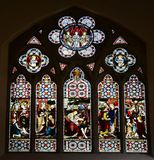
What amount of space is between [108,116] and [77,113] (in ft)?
1.95

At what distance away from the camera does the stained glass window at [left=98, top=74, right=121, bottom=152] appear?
7.74 metres

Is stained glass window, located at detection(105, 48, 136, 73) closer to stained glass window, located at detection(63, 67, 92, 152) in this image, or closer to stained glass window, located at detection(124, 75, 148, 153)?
stained glass window, located at detection(124, 75, 148, 153)

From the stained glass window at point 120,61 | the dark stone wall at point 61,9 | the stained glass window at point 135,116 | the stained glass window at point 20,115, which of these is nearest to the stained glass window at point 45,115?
the stained glass window at point 20,115

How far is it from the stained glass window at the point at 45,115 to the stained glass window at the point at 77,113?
0.23m

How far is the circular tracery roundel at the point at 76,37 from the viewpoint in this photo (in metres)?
8.32

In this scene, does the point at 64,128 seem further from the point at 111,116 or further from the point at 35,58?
the point at 35,58

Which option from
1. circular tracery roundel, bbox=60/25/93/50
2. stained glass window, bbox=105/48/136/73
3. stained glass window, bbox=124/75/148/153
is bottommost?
stained glass window, bbox=124/75/148/153

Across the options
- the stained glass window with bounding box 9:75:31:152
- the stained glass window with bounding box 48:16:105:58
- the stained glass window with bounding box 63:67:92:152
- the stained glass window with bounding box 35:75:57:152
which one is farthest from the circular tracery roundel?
the stained glass window with bounding box 9:75:31:152

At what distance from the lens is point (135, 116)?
7891 mm

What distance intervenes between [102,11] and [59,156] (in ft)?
9.38

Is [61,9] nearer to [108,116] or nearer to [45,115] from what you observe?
[45,115]

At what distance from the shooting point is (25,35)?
27.3 feet

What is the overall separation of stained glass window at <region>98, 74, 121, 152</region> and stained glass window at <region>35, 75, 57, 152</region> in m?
0.87

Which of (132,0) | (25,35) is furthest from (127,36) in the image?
(25,35)
